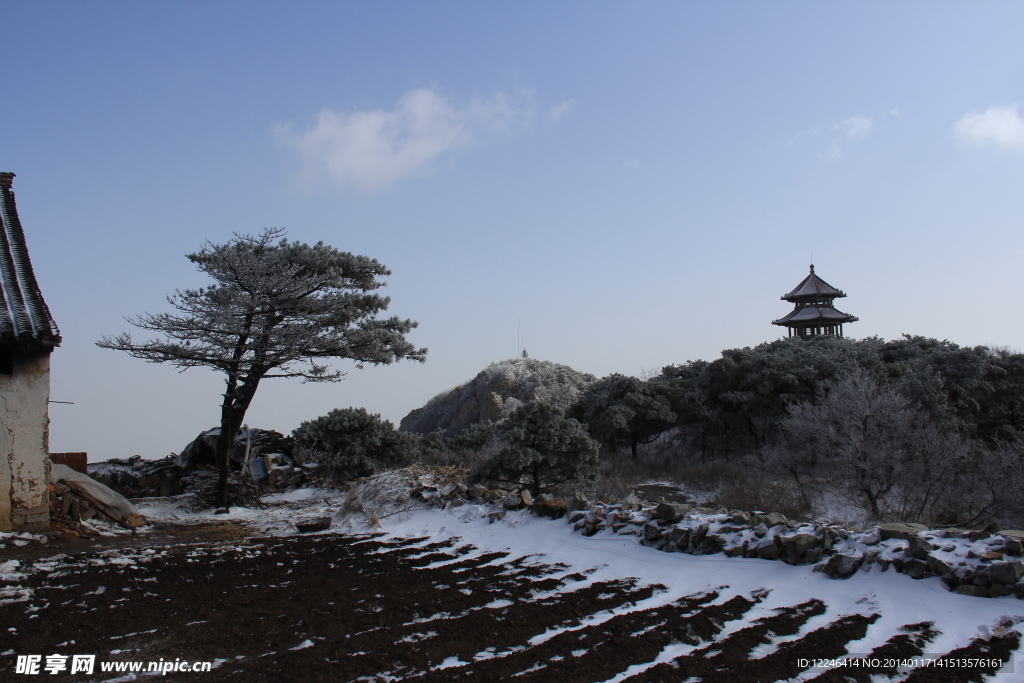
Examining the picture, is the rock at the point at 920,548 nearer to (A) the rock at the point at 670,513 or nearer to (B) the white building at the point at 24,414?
(A) the rock at the point at 670,513

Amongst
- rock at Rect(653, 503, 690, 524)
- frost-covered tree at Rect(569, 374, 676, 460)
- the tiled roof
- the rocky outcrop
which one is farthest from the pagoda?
the tiled roof

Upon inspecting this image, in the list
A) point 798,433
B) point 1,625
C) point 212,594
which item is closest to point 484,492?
point 212,594

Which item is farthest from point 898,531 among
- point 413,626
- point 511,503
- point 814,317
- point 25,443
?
point 814,317

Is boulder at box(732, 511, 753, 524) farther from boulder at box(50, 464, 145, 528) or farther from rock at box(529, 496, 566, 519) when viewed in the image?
boulder at box(50, 464, 145, 528)

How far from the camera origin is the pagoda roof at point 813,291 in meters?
35.5

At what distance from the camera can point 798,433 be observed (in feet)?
54.0

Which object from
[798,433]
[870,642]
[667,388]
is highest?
[667,388]

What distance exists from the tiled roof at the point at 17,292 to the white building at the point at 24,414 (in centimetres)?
1

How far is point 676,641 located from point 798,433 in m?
13.8

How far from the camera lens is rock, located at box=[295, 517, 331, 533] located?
29.6 feet

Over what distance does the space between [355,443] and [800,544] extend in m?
9.33

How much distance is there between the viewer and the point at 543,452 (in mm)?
11305

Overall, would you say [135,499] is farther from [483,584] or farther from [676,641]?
[676,641]

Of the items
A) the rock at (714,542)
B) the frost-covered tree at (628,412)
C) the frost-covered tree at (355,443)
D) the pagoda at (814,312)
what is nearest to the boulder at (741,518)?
the rock at (714,542)
